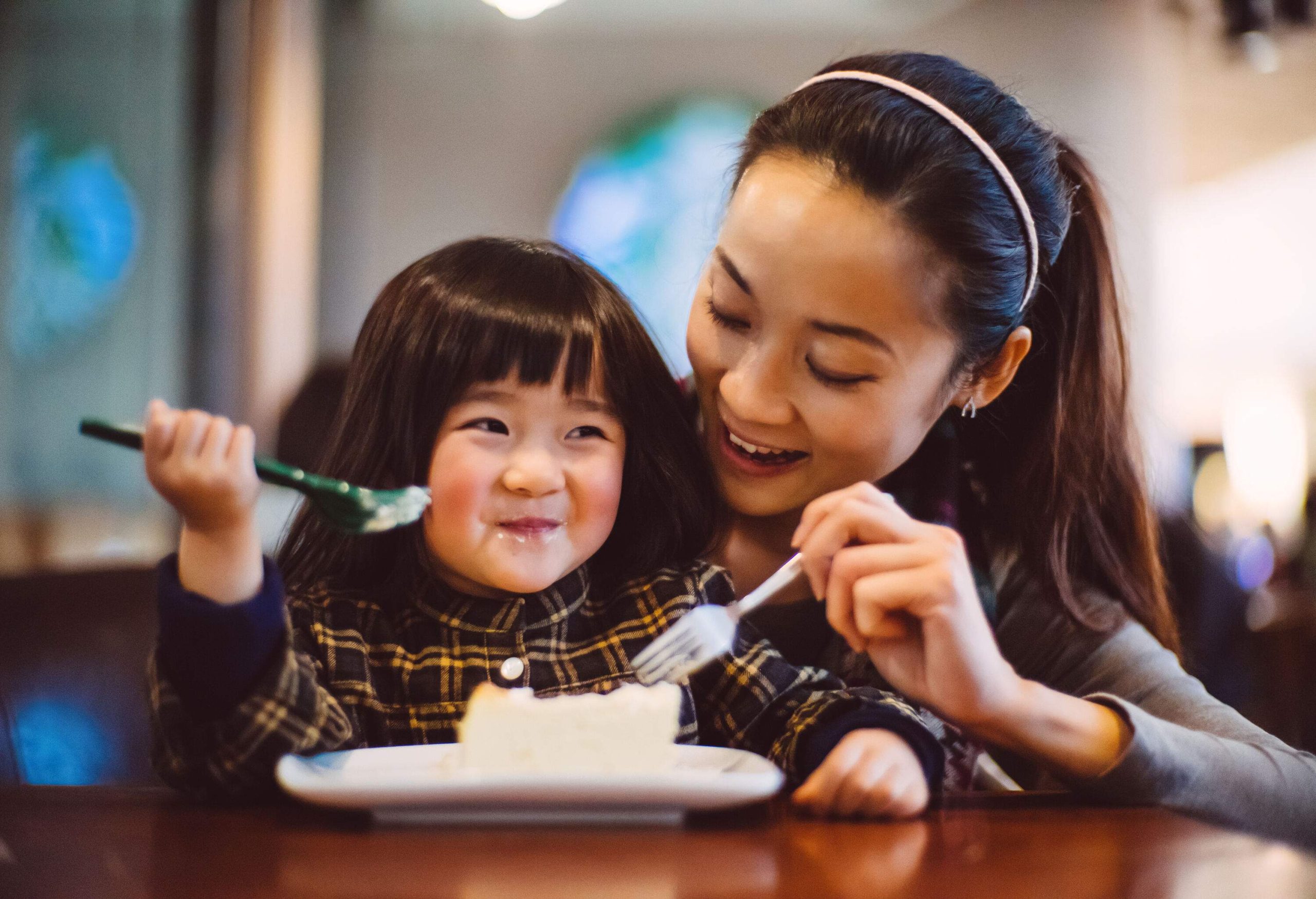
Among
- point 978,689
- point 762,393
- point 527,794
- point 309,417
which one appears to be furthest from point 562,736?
point 309,417

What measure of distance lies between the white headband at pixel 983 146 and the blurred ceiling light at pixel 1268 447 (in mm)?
7031

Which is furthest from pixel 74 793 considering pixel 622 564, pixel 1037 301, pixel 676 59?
Result: pixel 676 59

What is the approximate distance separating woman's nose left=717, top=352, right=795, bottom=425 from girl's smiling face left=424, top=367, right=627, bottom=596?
0.48ft

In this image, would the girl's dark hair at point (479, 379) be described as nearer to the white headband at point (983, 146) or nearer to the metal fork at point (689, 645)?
the metal fork at point (689, 645)

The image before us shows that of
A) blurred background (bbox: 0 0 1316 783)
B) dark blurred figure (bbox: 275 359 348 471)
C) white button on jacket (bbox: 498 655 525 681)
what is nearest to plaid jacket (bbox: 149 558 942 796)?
white button on jacket (bbox: 498 655 525 681)

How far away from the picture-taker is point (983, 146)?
1.22 meters

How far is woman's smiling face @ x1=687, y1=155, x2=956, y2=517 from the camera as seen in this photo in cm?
114

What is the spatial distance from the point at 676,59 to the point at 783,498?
12.6 feet

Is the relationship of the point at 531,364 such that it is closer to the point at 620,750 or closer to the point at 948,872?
the point at 620,750

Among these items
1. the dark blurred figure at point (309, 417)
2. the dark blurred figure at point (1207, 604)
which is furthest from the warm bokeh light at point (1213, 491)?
the dark blurred figure at point (309, 417)

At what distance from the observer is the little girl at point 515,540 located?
40.7 inches

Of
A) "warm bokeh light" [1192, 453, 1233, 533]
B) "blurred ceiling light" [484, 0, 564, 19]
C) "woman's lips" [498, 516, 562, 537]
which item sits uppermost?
"blurred ceiling light" [484, 0, 564, 19]

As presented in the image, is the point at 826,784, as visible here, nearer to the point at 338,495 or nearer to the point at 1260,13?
the point at 338,495

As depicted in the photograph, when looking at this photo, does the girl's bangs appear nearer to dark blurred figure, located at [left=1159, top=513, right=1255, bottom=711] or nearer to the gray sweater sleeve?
the gray sweater sleeve
